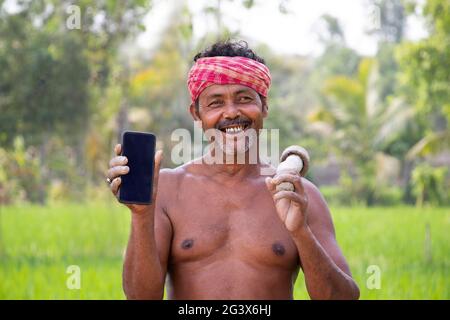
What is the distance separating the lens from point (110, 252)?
817 cm

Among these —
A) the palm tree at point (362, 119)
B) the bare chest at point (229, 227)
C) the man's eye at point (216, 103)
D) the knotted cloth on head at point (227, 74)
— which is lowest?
the bare chest at point (229, 227)

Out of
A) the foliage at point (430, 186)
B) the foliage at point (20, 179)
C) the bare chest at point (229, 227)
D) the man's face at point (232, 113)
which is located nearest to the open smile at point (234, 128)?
the man's face at point (232, 113)

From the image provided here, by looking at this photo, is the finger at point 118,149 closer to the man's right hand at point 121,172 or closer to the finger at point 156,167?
the man's right hand at point 121,172

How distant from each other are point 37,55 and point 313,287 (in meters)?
7.97

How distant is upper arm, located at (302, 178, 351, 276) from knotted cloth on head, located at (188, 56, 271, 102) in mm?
365

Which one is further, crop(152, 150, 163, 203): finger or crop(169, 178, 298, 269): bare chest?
crop(169, 178, 298, 269): bare chest

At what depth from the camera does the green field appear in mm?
5359

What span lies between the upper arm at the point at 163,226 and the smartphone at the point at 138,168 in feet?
1.13

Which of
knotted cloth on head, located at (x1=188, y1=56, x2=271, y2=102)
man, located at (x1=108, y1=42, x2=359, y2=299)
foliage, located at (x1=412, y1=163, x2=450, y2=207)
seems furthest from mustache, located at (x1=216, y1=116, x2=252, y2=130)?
foliage, located at (x1=412, y1=163, x2=450, y2=207)

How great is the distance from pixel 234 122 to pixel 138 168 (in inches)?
17.2

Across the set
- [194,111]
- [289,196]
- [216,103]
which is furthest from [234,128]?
[289,196]

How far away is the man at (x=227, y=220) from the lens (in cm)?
247

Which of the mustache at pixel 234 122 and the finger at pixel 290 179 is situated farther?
the mustache at pixel 234 122

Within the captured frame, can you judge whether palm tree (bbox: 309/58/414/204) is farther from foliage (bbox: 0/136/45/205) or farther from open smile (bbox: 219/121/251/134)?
open smile (bbox: 219/121/251/134)
